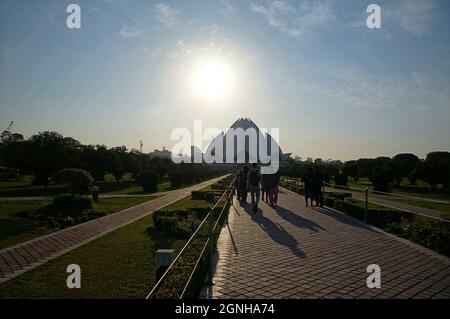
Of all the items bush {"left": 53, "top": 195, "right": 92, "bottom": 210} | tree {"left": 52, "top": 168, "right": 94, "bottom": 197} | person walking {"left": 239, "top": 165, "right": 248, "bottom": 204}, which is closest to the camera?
bush {"left": 53, "top": 195, "right": 92, "bottom": 210}

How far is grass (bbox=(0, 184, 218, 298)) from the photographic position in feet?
17.0

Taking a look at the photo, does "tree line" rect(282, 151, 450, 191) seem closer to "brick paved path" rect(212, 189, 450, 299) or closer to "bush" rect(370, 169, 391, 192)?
"bush" rect(370, 169, 391, 192)

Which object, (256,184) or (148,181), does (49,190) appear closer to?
(148,181)

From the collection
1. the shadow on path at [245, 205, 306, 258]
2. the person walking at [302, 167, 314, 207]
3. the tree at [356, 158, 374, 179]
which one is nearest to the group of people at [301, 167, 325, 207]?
the person walking at [302, 167, 314, 207]

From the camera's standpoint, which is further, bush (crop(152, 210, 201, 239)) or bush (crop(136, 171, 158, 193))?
bush (crop(136, 171, 158, 193))

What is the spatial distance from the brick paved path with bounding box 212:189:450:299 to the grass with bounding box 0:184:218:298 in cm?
131

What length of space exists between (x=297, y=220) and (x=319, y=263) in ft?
16.6

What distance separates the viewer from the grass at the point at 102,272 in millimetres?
5191

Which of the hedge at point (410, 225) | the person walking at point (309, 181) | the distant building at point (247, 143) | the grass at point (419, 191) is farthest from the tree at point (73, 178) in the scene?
the distant building at point (247, 143)

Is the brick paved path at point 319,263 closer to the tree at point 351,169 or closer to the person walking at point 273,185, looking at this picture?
the person walking at point 273,185

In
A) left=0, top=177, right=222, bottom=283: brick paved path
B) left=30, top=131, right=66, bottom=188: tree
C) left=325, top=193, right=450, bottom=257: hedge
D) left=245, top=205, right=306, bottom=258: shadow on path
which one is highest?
left=30, top=131, right=66, bottom=188: tree

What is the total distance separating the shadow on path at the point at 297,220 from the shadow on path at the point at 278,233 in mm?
672

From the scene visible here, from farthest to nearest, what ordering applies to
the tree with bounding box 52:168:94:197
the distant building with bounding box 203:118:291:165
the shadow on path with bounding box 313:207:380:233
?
the distant building with bounding box 203:118:291:165 → the tree with bounding box 52:168:94:197 → the shadow on path with bounding box 313:207:380:233

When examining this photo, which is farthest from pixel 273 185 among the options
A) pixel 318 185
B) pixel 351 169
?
pixel 351 169
